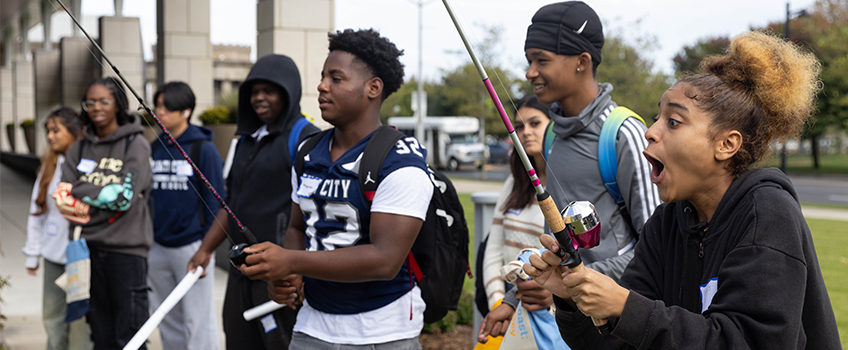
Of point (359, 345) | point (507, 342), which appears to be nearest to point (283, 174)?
point (359, 345)

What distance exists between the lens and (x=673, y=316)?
144 cm

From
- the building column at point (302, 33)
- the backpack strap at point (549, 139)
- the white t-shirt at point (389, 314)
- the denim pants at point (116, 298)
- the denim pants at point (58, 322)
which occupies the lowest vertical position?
the denim pants at point (58, 322)

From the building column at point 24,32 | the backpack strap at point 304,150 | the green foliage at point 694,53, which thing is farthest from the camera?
the green foliage at point 694,53

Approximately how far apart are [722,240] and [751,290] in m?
0.17

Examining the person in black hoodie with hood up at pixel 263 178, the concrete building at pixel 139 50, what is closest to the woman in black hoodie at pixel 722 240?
the concrete building at pixel 139 50

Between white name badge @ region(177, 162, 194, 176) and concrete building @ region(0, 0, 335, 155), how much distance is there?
0.88m

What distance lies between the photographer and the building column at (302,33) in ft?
22.8

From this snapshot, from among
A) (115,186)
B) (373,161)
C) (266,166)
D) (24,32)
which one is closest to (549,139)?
(373,161)

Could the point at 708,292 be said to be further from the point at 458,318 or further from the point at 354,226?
the point at 458,318

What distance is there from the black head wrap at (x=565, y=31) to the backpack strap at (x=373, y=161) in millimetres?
635

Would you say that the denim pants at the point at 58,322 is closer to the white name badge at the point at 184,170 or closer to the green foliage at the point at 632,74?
the white name badge at the point at 184,170

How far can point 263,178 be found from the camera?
347 cm

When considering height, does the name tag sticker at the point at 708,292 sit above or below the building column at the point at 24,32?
below

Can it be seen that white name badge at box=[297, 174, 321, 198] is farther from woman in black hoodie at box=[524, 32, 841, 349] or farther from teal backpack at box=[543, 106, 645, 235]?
woman in black hoodie at box=[524, 32, 841, 349]
